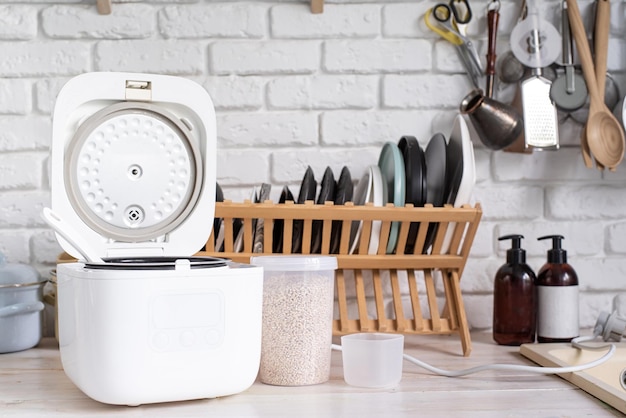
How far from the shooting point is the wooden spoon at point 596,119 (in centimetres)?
151

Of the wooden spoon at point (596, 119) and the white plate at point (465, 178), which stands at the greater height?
the wooden spoon at point (596, 119)

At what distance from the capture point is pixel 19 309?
1.25 metres

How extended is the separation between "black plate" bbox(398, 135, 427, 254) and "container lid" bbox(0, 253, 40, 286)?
0.70 meters

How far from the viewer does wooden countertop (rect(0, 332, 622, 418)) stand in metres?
0.89

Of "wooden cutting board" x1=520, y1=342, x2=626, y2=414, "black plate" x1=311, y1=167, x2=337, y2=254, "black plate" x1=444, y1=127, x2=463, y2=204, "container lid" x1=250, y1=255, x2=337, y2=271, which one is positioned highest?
"black plate" x1=444, y1=127, x2=463, y2=204

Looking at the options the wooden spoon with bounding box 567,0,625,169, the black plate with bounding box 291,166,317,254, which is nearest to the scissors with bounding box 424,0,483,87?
the wooden spoon with bounding box 567,0,625,169

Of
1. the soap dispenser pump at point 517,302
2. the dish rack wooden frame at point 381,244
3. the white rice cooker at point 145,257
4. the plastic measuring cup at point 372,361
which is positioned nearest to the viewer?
the white rice cooker at point 145,257

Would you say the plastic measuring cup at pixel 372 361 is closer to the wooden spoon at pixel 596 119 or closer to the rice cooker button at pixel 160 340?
the rice cooker button at pixel 160 340

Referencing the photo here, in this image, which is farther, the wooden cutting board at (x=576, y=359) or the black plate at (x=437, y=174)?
the black plate at (x=437, y=174)

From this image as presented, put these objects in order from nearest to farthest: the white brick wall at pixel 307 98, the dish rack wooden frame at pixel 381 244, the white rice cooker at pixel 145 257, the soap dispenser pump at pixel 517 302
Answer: the white rice cooker at pixel 145 257 < the dish rack wooden frame at pixel 381 244 < the soap dispenser pump at pixel 517 302 < the white brick wall at pixel 307 98

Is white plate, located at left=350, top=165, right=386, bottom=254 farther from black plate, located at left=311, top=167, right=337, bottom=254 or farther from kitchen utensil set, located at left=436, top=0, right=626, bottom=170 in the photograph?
kitchen utensil set, located at left=436, top=0, right=626, bottom=170

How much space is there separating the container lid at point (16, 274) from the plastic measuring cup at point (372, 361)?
630 mm

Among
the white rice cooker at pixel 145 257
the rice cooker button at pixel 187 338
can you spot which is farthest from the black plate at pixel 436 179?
the rice cooker button at pixel 187 338

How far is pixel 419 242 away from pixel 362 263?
0.11 m
